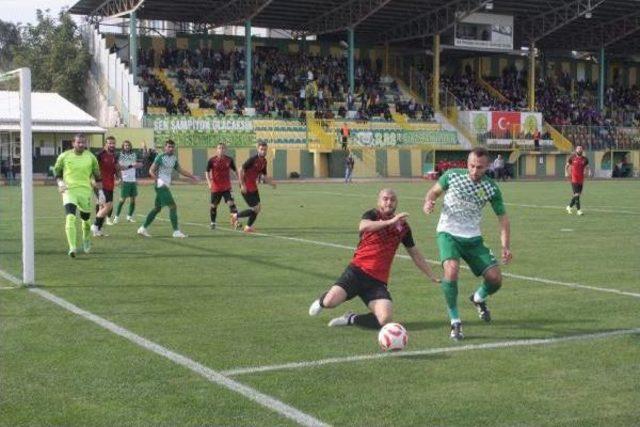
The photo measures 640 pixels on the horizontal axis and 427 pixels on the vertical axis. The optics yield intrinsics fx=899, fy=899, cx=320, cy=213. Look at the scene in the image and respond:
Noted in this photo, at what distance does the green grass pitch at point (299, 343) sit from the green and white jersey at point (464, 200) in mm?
972

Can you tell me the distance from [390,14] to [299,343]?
54.1m

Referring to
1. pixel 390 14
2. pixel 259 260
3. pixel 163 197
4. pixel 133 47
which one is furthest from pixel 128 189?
pixel 390 14

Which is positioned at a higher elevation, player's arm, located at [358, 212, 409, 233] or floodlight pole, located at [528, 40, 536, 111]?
floodlight pole, located at [528, 40, 536, 111]

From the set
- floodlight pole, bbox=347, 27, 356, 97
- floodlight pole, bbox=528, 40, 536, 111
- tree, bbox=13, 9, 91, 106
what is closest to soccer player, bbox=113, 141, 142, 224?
floodlight pole, bbox=347, 27, 356, 97

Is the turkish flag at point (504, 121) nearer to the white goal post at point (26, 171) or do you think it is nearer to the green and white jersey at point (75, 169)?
the green and white jersey at point (75, 169)

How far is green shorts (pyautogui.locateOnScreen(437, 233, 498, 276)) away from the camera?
8.66 m

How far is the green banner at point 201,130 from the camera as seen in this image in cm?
4964

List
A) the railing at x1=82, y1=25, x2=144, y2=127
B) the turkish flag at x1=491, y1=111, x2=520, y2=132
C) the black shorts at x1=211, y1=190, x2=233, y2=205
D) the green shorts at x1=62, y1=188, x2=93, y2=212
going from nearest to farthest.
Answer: the green shorts at x1=62, y1=188, x2=93, y2=212 < the black shorts at x1=211, y1=190, x2=233, y2=205 < the railing at x1=82, y1=25, x2=144, y2=127 < the turkish flag at x1=491, y1=111, x2=520, y2=132

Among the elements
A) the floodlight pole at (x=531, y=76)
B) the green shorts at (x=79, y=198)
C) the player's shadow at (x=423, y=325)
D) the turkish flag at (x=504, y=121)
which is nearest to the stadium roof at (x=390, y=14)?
the floodlight pole at (x=531, y=76)

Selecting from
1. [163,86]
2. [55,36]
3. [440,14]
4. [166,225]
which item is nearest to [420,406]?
[166,225]

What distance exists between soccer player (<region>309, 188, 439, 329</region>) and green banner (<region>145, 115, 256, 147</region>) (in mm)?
41448

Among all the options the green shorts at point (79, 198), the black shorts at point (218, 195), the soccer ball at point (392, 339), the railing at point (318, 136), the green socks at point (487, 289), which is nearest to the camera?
the soccer ball at point (392, 339)

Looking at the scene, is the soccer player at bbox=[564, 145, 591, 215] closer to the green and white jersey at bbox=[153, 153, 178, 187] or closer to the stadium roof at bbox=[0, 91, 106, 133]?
the green and white jersey at bbox=[153, 153, 178, 187]

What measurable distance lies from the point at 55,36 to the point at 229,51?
13.3 meters
